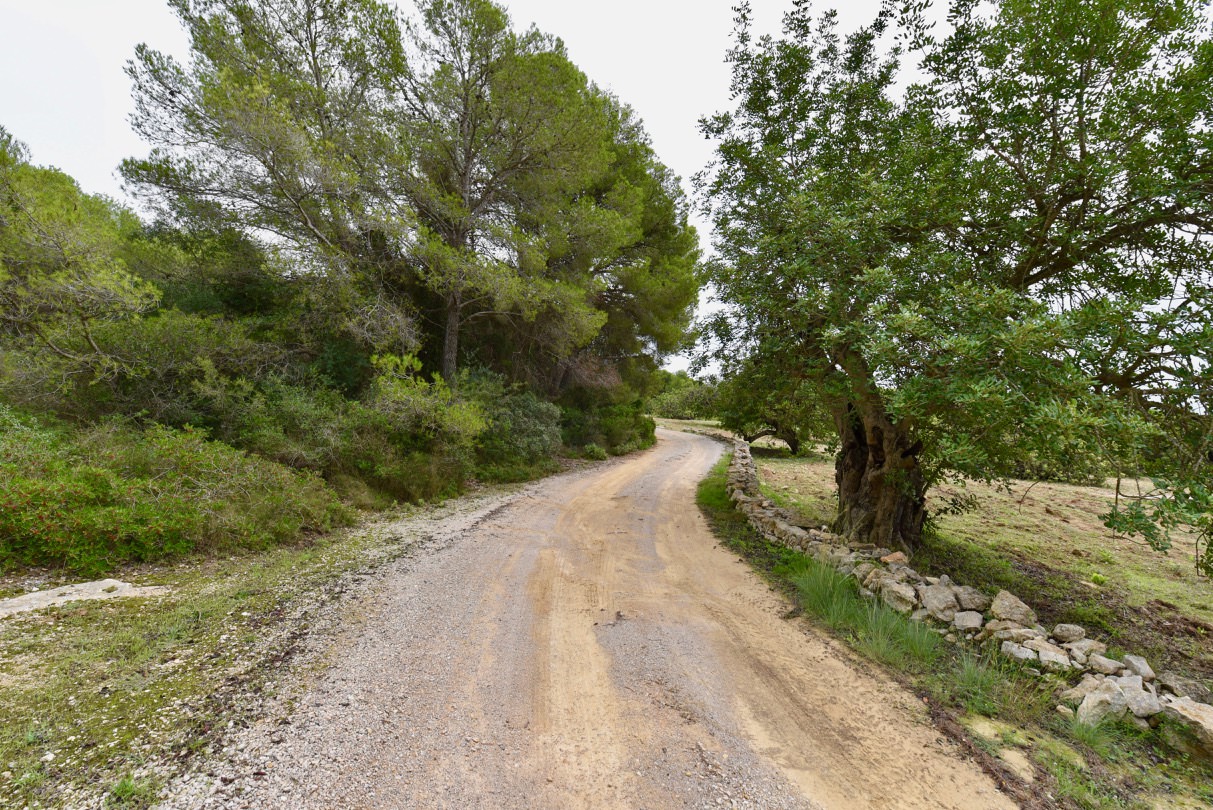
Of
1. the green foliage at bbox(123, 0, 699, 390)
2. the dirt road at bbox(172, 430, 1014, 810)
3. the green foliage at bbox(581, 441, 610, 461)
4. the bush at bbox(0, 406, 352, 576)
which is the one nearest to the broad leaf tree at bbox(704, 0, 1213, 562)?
the dirt road at bbox(172, 430, 1014, 810)

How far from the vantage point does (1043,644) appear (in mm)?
3852

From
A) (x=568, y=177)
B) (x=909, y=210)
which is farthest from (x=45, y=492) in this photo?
(x=568, y=177)

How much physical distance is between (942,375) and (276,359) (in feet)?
36.6

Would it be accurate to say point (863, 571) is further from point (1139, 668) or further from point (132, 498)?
point (132, 498)

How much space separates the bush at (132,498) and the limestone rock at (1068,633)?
8.70m

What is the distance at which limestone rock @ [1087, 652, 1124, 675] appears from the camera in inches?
139

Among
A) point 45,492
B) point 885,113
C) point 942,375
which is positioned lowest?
point 45,492

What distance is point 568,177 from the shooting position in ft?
37.2

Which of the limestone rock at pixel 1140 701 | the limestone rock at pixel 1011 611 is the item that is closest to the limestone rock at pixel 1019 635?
the limestone rock at pixel 1011 611

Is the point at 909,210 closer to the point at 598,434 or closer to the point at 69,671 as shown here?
the point at 69,671

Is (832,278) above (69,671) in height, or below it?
above

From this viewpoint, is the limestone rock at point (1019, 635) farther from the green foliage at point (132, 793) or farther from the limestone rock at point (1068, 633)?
the green foliage at point (132, 793)

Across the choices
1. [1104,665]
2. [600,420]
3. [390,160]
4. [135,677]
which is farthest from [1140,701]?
[600,420]

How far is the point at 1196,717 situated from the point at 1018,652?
37.3 inches
